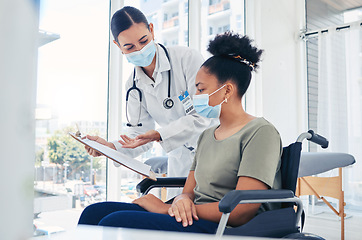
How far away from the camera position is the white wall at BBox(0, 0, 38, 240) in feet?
0.57

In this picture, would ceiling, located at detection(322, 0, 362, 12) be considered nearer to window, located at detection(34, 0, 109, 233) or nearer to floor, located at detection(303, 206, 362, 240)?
floor, located at detection(303, 206, 362, 240)

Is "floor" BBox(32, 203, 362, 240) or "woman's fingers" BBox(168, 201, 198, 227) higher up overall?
"woman's fingers" BBox(168, 201, 198, 227)

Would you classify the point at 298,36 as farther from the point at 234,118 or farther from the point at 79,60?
the point at 234,118

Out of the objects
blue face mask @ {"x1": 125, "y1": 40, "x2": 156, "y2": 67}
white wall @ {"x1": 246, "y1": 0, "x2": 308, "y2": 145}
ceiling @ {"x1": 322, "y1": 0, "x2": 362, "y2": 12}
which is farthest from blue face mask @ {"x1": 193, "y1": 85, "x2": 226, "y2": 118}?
ceiling @ {"x1": 322, "y1": 0, "x2": 362, "y2": 12}

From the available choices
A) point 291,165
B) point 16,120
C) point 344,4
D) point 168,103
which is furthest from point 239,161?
point 344,4

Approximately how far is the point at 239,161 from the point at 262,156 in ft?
0.32

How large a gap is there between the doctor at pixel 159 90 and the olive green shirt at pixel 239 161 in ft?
0.82

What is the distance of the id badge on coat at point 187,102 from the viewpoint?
5.18 feet

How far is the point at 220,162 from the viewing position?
1.23 meters

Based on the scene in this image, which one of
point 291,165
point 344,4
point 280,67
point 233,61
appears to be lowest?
point 291,165

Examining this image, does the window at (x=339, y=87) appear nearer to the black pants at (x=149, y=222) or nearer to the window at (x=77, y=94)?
the window at (x=77, y=94)

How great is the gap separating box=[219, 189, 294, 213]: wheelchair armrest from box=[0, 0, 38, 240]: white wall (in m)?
0.78

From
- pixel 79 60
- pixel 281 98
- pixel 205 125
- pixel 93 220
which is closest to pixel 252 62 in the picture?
pixel 205 125

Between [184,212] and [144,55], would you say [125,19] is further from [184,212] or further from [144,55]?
[184,212]
